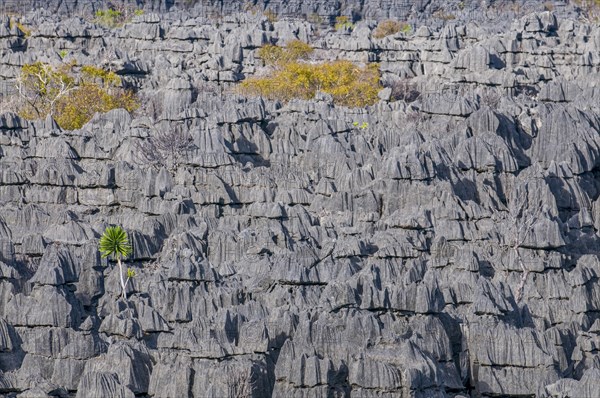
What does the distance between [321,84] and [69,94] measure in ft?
63.0

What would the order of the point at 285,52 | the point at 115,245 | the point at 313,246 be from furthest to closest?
the point at 285,52 → the point at 313,246 → the point at 115,245

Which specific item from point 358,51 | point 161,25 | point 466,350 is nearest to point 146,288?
point 466,350

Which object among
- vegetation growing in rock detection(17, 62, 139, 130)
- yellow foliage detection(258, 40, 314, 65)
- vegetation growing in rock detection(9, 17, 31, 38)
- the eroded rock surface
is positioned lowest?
vegetation growing in rock detection(9, 17, 31, 38)

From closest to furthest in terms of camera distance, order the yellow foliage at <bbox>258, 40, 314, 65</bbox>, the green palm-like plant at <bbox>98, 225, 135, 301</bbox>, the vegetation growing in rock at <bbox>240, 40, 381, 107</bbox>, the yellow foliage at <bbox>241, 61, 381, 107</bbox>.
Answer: the green palm-like plant at <bbox>98, 225, 135, 301</bbox>
the yellow foliage at <bbox>241, 61, 381, 107</bbox>
the vegetation growing in rock at <bbox>240, 40, 381, 107</bbox>
the yellow foliage at <bbox>258, 40, 314, 65</bbox>

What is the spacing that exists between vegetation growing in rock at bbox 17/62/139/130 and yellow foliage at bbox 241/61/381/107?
387 inches

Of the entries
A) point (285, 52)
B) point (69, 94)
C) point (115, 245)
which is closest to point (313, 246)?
point (115, 245)

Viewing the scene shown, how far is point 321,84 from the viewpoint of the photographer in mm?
147875

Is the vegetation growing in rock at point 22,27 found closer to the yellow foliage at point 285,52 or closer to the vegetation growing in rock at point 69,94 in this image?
the yellow foliage at point 285,52

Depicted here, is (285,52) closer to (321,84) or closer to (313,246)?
(321,84)

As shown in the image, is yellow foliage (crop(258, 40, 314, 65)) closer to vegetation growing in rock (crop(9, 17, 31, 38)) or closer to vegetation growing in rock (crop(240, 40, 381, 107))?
vegetation growing in rock (crop(240, 40, 381, 107))

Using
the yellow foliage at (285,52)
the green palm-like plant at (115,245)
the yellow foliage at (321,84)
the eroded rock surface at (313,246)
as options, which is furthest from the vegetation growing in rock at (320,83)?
the green palm-like plant at (115,245)

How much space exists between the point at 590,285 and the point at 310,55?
290 feet

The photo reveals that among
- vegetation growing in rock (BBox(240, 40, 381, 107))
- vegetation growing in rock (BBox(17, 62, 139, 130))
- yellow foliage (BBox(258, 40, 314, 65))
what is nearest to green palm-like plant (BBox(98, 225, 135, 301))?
vegetation growing in rock (BBox(17, 62, 139, 130))

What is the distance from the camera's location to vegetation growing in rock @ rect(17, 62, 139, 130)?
13475 cm
